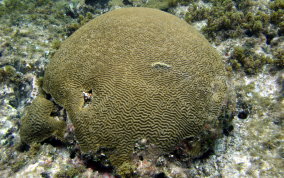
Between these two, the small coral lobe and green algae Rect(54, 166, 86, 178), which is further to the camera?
the small coral lobe

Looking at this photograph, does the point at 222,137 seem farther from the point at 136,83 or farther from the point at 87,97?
the point at 87,97

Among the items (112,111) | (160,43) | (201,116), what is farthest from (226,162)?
(160,43)

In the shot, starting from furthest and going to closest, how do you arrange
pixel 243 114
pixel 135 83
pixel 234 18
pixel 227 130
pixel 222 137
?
pixel 234 18, pixel 243 114, pixel 227 130, pixel 222 137, pixel 135 83

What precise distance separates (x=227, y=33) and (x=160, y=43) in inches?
127

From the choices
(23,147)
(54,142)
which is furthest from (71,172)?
(23,147)

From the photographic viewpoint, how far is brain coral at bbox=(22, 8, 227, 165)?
3.05 meters

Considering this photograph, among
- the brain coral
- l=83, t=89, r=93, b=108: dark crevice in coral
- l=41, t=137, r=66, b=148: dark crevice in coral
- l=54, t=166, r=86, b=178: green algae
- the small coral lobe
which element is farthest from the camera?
the small coral lobe

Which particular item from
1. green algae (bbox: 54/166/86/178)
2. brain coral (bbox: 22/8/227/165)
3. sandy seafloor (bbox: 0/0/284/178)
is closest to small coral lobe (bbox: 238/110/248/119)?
sandy seafloor (bbox: 0/0/284/178)

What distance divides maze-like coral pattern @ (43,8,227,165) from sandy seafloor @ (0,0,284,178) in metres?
0.64

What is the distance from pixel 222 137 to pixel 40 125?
3819 mm

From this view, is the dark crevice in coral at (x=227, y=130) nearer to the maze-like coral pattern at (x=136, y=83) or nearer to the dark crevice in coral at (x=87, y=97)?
the maze-like coral pattern at (x=136, y=83)

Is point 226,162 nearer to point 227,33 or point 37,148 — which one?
point 37,148

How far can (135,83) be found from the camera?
10.9 ft

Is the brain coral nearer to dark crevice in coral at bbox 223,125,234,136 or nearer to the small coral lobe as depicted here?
dark crevice in coral at bbox 223,125,234,136
